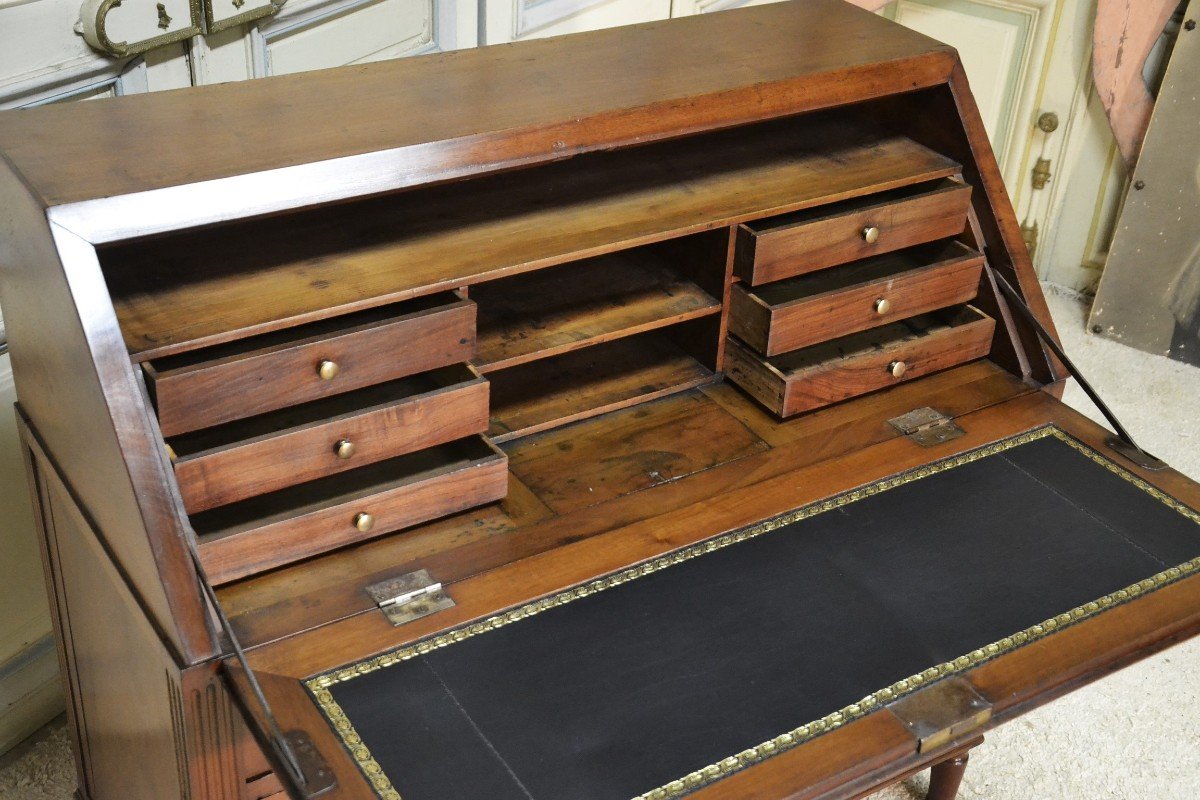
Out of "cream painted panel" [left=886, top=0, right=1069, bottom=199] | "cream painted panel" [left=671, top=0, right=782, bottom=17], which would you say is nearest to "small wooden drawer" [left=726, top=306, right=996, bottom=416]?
"cream painted panel" [left=671, top=0, right=782, bottom=17]

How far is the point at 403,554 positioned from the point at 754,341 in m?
0.59

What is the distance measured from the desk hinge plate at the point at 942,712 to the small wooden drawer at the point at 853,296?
0.57 metres

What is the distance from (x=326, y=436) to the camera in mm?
1498

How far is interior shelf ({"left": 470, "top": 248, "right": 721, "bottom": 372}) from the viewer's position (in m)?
1.72

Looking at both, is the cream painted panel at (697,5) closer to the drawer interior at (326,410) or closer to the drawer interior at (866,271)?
the drawer interior at (866,271)

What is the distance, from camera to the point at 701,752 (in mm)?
1327

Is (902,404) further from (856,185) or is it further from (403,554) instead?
(403,554)

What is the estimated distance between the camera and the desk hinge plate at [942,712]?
1362mm

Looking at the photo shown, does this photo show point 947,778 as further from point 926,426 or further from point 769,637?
point 769,637

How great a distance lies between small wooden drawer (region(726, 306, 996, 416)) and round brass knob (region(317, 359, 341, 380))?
643 millimetres

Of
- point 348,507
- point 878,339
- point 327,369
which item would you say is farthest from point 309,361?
Result: point 878,339

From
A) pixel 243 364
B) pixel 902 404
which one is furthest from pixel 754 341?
pixel 243 364

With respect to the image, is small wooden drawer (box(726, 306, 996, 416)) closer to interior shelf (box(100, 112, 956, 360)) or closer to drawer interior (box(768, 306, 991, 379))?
drawer interior (box(768, 306, 991, 379))

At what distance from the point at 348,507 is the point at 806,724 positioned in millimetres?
572
